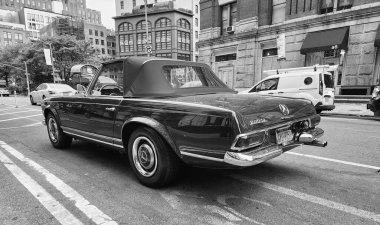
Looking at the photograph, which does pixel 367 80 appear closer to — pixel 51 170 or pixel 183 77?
pixel 183 77

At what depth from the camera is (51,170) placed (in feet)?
12.9

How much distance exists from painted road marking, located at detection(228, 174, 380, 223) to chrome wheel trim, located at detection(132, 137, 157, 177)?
3.81 feet

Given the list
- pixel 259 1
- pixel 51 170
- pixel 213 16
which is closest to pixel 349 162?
pixel 51 170

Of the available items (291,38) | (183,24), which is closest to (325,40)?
(291,38)

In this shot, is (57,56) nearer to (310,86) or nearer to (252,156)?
(310,86)

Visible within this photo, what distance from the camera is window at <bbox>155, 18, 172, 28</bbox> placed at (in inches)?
2149

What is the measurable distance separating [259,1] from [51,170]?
65.0 feet

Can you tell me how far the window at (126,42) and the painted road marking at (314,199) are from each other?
59635 mm

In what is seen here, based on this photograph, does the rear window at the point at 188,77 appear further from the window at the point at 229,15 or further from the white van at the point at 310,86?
the window at the point at 229,15

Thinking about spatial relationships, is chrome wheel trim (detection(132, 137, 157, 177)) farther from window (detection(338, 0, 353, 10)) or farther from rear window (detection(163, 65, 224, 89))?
window (detection(338, 0, 353, 10))

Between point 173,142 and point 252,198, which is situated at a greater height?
point 173,142

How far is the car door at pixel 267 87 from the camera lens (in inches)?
421

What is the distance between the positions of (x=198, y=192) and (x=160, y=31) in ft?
186

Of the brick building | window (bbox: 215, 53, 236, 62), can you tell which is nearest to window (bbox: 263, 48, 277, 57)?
the brick building
